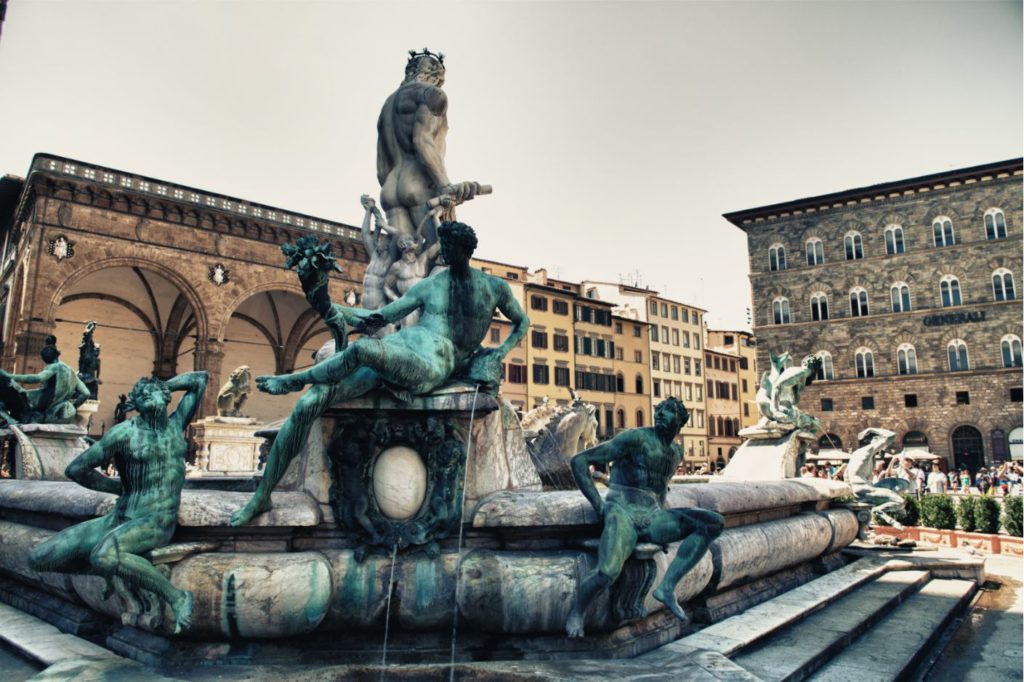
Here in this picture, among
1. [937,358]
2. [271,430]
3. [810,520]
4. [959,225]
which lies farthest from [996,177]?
[271,430]

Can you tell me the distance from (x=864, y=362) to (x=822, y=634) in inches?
1890

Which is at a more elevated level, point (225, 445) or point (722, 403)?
point (722, 403)

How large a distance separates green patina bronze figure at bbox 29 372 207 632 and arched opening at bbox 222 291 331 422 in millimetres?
34089

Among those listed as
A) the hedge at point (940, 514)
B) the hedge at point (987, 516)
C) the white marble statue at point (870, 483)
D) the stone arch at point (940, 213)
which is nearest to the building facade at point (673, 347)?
the stone arch at point (940, 213)

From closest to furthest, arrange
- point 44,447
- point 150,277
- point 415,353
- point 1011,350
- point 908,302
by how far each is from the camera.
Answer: point 415,353 < point 44,447 < point 150,277 < point 1011,350 < point 908,302

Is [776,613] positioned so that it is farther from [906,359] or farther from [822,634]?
[906,359]

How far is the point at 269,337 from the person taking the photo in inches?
1512

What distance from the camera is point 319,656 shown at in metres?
3.70

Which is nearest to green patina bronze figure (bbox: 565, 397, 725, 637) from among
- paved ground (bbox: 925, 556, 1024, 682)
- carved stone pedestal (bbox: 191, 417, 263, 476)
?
paved ground (bbox: 925, 556, 1024, 682)

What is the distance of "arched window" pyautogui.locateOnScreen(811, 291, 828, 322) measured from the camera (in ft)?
162

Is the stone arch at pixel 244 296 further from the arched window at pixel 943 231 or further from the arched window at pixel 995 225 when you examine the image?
the arched window at pixel 995 225

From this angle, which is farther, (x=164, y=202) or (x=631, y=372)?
(x=631, y=372)

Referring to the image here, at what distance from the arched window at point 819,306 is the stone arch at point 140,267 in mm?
38068

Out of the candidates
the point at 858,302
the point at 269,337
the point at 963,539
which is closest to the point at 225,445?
the point at 963,539
